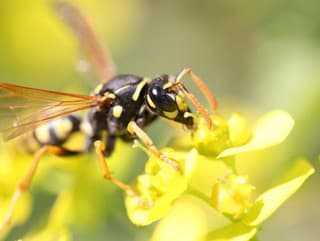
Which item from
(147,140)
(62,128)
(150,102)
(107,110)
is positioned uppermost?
(62,128)

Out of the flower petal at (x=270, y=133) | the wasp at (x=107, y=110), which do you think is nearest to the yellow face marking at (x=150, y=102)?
the wasp at (x=107, y=110)

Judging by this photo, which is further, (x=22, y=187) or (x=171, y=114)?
(x=22, y=187)

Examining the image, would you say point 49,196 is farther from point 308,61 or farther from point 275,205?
point 275,205

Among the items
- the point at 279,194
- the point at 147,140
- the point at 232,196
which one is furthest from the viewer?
the point at 147,140

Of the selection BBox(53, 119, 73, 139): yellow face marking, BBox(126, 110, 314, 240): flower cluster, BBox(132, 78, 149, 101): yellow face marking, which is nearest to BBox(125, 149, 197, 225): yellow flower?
BBox(126, 110, 314, 240): flower cluster

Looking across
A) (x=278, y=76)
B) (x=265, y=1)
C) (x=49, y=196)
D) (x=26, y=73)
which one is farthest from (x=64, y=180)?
(x=26, y=73)

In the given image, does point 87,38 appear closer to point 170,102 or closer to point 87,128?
point 87,128

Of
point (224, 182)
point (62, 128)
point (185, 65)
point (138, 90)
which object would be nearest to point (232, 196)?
point (224, 182)

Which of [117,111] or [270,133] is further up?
[117,111]
